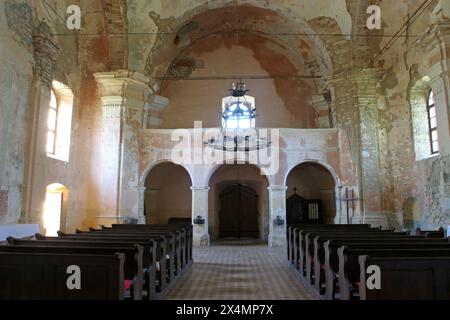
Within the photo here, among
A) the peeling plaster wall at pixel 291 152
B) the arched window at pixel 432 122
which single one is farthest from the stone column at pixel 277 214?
the arched window at pixel 432 122

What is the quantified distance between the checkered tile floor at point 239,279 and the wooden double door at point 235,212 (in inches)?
245

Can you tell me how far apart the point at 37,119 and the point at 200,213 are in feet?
23.0

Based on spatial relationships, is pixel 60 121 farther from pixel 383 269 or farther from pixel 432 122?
pixel 432 122

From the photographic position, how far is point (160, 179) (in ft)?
61.0

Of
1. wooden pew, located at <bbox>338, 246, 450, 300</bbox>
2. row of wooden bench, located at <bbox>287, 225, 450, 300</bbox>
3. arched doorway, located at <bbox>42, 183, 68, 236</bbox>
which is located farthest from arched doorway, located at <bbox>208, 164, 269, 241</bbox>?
wooden pew, located at <bbox>338, 246, 450, 300</bbox>

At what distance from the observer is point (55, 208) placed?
14.0 m

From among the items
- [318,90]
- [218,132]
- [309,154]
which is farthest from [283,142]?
[318,90]

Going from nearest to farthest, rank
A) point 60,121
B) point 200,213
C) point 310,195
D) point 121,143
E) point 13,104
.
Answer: point 13,104 < point 60,121 < point 121,143 < point 200,213 < point 310,195

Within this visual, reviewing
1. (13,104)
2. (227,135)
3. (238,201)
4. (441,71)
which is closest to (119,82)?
(227,135)

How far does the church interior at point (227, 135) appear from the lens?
29.6 feet

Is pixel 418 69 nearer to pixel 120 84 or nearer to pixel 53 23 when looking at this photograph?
pixel 120 84

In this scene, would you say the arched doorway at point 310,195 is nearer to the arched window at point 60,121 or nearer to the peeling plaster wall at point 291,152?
the peeling plaster wall at point 291,152

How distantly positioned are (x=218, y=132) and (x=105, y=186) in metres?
4.97

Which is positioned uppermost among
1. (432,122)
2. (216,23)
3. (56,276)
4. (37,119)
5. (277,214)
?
(216,23)
